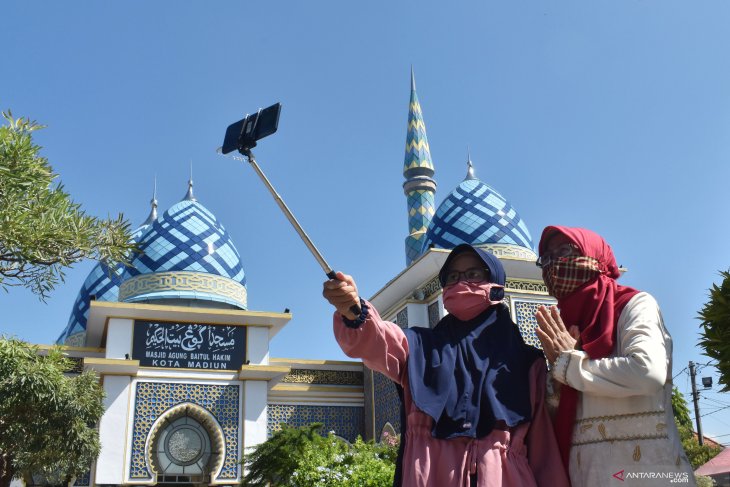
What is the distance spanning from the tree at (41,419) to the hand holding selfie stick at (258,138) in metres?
6.83

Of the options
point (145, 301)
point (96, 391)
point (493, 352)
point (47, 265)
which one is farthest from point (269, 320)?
point (493, 352)

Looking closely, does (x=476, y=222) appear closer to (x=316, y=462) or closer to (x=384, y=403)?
(x=384, y=403)

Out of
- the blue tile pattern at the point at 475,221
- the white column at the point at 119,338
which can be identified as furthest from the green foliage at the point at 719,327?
the white column at the point at 119,338

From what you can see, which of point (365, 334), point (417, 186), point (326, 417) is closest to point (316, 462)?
point (365, 334)

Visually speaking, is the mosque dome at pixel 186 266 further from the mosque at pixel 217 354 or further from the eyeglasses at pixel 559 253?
the eyeglasses at pixel 559 253

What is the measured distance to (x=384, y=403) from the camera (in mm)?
13609

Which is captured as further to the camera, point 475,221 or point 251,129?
point 475,221

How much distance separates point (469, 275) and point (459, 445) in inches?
23.1

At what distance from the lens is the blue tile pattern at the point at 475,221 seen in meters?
13.3

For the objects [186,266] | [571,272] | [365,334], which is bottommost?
[365,334]

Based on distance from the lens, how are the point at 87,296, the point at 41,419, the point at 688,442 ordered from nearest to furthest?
the point at 41,419
the point at 688,442
the point at 87,296

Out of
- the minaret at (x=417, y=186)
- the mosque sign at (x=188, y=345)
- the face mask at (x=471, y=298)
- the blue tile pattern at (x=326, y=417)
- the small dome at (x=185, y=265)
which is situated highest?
the minaret at (x=417, y=186)

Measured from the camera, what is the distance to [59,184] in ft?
19.2

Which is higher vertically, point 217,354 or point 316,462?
point 217,354
